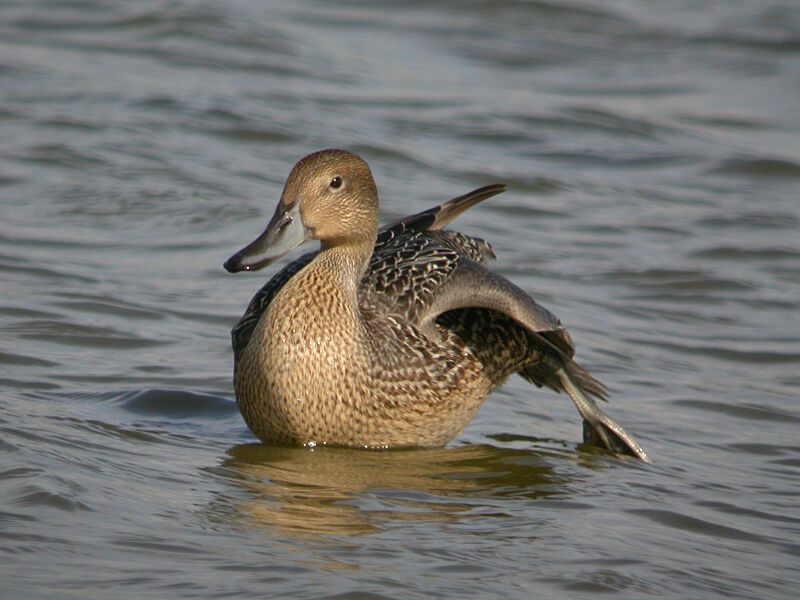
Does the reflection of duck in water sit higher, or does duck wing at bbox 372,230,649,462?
duck wing at bbox 372,230,649,462

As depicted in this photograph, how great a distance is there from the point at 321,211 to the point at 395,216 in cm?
375

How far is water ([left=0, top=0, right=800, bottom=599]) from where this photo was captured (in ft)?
14.8

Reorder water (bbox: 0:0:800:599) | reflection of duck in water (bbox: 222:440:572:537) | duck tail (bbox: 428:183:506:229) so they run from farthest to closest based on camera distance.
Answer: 1. duck tail (bbox: 428:183:506:229)
2. reflection of duck in water (bbox: 222:440:572:537)
3. water (bbox: 0:0:800:599)

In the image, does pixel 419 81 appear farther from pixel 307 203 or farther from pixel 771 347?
pixel 307 203

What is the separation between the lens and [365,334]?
578 centimetres

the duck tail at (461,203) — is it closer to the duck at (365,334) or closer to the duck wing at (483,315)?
the duck wing at (483,315)

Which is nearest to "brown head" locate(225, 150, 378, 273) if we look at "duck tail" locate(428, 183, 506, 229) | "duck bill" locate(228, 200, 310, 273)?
"duck bill" locate(228, 200, 310, 273)

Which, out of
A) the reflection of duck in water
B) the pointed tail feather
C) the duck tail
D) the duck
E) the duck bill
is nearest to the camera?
the reflection of duck in water

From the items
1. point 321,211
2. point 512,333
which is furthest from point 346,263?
point 512,333

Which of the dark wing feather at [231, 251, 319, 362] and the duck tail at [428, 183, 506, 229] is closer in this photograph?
the dark wing feather at [231, 251, 319, 362]

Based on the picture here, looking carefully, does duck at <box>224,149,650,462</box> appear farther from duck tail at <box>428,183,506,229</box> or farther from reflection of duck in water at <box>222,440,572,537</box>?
duck tail at <box>428,183,506,229</box>

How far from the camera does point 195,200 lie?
9.36 m

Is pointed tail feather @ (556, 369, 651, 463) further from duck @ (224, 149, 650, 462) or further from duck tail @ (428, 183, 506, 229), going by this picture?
duck tail @ (428, 183, 506, 229)

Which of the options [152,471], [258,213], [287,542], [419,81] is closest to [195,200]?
[258,213]
